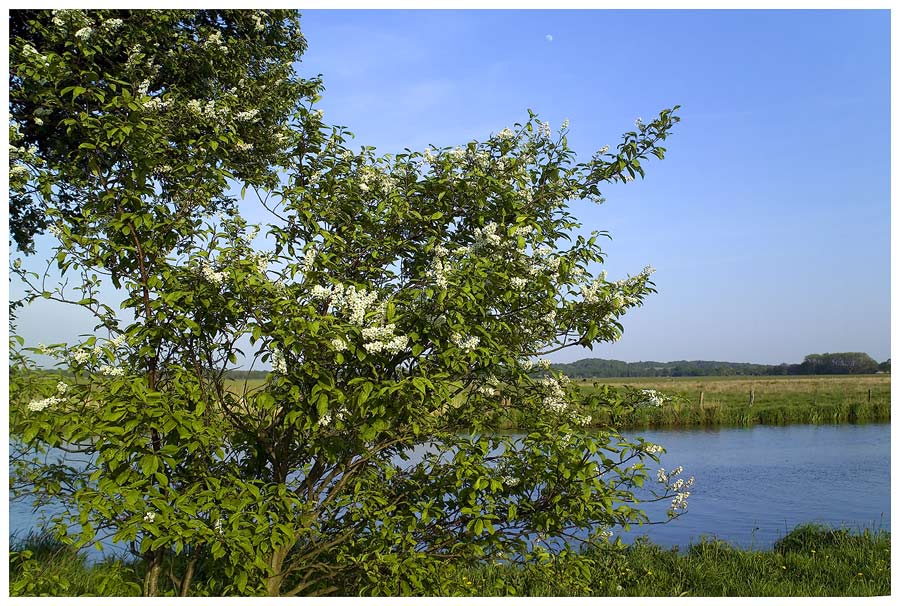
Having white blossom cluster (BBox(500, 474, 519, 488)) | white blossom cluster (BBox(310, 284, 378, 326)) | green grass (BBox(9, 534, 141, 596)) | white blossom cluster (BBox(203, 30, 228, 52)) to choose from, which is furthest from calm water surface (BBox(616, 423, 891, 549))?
white blossom cluster (BBox(203, 30, 228, 52))

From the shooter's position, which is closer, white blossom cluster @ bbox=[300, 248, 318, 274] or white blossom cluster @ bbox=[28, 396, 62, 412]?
white blossom cluster @ bbox=[28, 396, 62, 412]

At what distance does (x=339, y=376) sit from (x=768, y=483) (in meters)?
14.0

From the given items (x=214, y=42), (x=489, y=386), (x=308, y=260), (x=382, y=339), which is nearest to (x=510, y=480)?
(x=489, y=386)

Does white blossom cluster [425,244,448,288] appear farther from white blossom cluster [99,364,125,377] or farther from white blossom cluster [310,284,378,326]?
white blossom cluster [99,364,125,377]

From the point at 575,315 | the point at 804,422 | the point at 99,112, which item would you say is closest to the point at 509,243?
the point at 575,315

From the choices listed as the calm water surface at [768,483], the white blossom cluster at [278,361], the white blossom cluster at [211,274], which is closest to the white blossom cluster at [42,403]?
the white blossom cluster at [211,274]

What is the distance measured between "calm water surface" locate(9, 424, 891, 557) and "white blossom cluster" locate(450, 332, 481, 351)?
6290mm

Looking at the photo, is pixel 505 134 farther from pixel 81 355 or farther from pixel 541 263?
pixel 81 355

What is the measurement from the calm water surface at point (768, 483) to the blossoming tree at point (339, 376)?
481cm

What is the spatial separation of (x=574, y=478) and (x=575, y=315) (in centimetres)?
106

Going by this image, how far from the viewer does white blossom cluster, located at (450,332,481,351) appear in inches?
155

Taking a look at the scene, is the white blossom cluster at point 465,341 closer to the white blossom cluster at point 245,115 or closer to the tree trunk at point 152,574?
the white blossom cluster at point 245,115

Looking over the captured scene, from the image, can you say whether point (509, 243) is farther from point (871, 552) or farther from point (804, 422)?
point (804, 422)

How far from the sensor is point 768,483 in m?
15.4
